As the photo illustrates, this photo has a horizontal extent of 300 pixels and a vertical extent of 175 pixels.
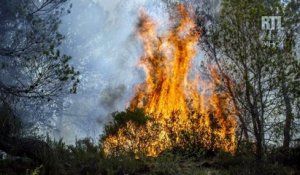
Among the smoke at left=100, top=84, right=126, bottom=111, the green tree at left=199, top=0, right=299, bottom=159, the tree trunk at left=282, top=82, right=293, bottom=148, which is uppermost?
the smoke at left=100, top=84, right=126, bottom=111

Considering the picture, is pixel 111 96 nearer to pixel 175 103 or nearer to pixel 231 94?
pixel 175 103

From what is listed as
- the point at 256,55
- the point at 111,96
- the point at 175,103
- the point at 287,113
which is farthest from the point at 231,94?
the point at 111,96

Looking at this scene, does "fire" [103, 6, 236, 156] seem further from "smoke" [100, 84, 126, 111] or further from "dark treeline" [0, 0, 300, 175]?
"smoke" [100, 84, 126, 111]

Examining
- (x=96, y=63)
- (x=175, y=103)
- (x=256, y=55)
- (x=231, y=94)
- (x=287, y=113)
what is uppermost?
(x=96, y=63)

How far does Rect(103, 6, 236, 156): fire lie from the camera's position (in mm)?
13125

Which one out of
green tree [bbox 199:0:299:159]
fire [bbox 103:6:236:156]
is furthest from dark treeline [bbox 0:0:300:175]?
fire [bbox 103:6:236:156]

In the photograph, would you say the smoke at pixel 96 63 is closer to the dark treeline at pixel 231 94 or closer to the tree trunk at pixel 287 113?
the tree trunk at pixel 287 113

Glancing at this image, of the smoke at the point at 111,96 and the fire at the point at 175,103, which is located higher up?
the smoke at the point at 111,96

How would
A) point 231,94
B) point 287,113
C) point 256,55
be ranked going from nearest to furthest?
1. point 256,55
2. point 231,94
3. point 287,113

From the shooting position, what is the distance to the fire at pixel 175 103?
43.1 feet

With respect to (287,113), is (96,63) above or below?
above

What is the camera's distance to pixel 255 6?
1053cm

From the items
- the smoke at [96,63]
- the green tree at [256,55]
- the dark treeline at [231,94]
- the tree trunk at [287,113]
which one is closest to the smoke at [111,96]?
the smoke at [96,63]

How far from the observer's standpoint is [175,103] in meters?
15.1
